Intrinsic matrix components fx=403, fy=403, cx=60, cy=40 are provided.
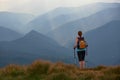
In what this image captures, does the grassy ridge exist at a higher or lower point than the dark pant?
lower

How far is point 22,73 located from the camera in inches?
632

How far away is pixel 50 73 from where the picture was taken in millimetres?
15531

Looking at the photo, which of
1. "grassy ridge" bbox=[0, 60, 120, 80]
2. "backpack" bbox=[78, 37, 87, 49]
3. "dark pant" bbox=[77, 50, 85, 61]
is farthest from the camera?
"dark pant" bbox=[77, 50, 85, 61]

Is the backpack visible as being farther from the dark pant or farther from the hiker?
the dark pant

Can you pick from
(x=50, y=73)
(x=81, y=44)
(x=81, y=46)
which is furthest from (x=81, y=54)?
(x=50, y=73)

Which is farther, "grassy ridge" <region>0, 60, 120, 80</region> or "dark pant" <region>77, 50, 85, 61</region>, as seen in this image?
"dark pant" <region>77, 50, 85, 61</region>

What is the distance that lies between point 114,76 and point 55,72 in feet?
7.35

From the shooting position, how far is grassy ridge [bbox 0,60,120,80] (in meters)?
14.7

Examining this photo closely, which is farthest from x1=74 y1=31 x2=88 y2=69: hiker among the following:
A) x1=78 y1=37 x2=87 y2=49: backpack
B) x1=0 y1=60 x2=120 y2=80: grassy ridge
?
x1=0 y1=60 x2=120 y2=80: grassy ridge

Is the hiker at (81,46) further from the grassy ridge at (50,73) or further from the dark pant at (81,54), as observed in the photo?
the grassy ridge at (50,73)

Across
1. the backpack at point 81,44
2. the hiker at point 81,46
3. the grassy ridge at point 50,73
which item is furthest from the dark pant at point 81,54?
the grassy ridge at point 50,73

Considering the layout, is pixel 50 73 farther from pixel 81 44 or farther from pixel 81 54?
pixel 81 54

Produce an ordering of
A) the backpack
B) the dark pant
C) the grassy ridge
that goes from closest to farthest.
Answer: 1. the grassy ridge
2. the backpack
3. the dark pant

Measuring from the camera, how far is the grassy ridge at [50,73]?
14.7 m
